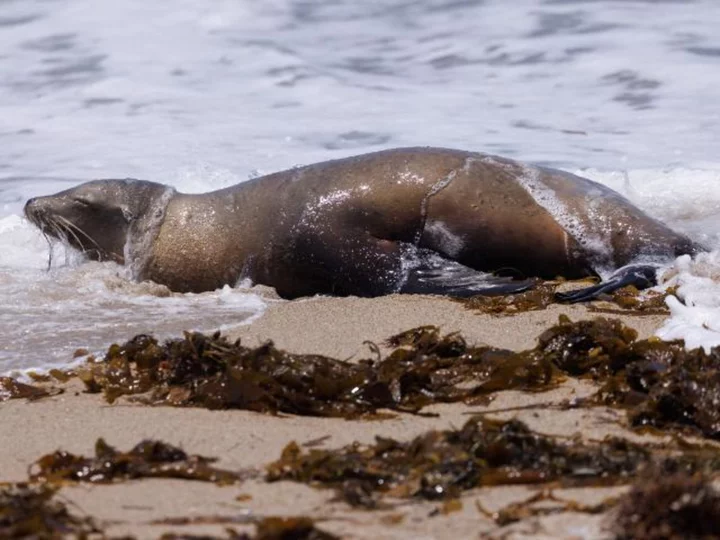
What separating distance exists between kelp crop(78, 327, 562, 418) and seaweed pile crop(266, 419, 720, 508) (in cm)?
74

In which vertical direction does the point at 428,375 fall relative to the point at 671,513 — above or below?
below

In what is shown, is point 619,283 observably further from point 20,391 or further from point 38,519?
point 38,519

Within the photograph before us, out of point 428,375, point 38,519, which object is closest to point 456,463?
point 38,519

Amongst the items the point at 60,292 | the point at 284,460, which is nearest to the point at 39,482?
the point at 284,460

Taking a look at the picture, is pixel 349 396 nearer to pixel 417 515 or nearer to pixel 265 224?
pixel 417 515

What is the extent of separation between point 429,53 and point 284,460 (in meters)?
12.6

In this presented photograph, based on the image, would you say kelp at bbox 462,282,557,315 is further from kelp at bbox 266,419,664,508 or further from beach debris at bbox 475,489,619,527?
beach debris at bbox 475,489,619,527

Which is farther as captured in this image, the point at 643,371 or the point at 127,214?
the point at 127,214

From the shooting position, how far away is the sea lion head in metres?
8.21

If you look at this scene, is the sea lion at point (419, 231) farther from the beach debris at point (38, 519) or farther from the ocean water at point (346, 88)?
the beach debris at point (38, 519)

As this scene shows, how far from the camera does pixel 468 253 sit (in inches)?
285

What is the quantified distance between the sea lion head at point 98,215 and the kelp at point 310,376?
3133mm

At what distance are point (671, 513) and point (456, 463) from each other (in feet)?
2.70

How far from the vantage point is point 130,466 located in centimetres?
343
